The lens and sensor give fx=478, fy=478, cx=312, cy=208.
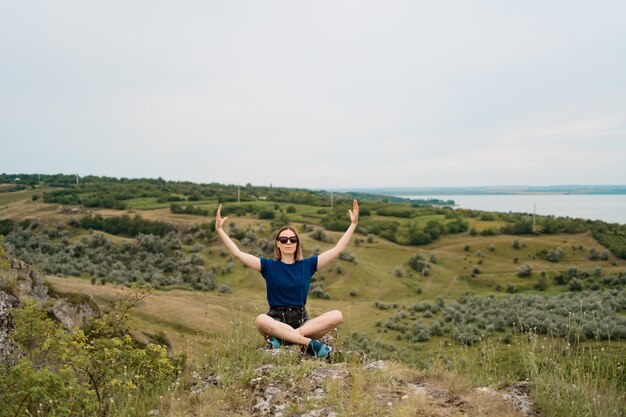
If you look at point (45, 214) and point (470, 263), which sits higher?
point (45, 214)

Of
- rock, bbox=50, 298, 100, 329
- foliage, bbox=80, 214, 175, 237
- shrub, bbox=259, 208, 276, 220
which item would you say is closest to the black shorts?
rock, bbox=50, 298, 100, 329

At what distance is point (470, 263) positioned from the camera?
202ft

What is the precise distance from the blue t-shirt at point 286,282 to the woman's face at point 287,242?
0.23m

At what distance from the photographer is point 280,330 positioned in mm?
6770

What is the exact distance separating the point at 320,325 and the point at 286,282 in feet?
2.75

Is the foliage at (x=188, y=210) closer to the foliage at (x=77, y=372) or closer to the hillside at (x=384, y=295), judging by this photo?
the hillside at (x=384, y=295)

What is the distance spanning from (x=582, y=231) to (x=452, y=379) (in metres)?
75.8

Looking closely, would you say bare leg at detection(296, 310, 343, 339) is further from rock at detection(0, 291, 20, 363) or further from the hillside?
rock at detection(0, 291, 20, 363)

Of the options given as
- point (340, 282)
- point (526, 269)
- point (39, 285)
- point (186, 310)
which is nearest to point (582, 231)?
point (526, 269)

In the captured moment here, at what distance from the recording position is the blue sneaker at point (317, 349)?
6660 millimetres

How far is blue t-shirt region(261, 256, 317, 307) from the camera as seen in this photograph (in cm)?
725

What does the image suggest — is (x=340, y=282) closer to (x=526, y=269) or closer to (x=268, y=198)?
(x=526, y=269)

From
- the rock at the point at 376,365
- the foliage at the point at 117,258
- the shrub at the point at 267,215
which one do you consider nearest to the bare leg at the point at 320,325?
the rock at the point at 376,365

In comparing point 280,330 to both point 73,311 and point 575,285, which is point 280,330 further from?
point 575,285
